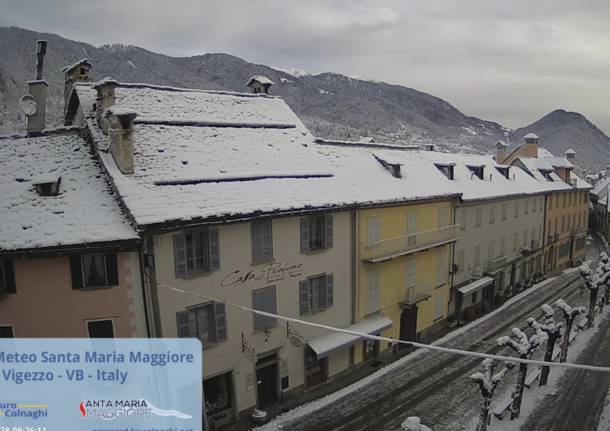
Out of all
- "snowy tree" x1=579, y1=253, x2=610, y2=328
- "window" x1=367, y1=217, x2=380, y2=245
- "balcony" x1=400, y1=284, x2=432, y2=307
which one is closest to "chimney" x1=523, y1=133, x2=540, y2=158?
"snowy tree" x1=579, y1=253, x2=610, y2=328

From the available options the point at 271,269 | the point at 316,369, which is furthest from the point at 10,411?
the point at 316,369

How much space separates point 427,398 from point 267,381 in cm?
794

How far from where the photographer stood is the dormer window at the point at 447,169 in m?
32.5

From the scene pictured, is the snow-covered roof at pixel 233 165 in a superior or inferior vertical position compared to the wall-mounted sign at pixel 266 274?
superior

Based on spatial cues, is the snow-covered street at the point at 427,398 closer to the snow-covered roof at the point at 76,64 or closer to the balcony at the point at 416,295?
the balcony at the point at 416,295

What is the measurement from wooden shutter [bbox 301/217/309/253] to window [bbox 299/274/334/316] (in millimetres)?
1530

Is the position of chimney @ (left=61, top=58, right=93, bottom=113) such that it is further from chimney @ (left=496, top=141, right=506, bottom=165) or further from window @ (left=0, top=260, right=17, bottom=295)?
chimney @ (left=496, top=141, right=506, bottom=165)

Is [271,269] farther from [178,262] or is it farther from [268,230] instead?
[178,262]

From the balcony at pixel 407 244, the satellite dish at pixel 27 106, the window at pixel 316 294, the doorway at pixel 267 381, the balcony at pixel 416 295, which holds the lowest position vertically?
the doorway at pixel 267 381

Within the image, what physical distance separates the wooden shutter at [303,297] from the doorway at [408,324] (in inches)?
313

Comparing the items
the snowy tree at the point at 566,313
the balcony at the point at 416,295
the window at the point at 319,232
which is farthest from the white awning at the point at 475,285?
the window at the point at 319,232

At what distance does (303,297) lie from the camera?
20672 millimetres

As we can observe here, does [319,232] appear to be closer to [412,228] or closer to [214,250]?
[214,250]

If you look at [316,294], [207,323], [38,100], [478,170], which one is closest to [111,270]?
[207,323]
